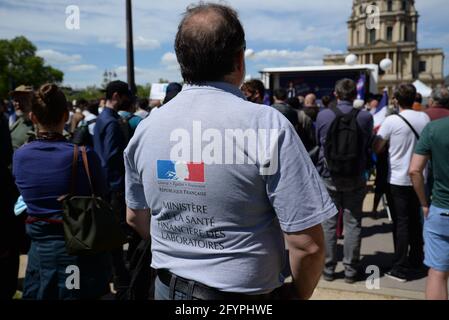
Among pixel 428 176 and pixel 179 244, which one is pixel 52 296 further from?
pixel 428 176

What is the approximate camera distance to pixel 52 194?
2.66 m

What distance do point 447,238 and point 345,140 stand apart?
172 centimetres

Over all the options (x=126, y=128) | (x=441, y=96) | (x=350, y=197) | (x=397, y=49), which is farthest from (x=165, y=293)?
(x=397, y=49)

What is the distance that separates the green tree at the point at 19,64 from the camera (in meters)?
73.4

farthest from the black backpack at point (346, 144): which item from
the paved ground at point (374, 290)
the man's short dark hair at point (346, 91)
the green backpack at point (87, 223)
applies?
the green backpack at point (87, 223)

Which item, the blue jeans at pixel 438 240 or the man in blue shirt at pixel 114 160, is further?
the man in blue shirt at pixel 114 160

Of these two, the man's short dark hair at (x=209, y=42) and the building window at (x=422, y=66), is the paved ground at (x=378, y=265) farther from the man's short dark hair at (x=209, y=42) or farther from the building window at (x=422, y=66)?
the building window at (x=422, y=66)

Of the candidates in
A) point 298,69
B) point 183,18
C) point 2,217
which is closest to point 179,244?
point 183,18

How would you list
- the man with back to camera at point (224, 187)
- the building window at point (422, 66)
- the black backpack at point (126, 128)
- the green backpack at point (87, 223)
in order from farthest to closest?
the building window at point (422, 66) < the black backpack at point (126, 128) < the green backpack at point (87, 223) < the man with back to camera at point (224, 187)

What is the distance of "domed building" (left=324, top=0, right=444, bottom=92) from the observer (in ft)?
221

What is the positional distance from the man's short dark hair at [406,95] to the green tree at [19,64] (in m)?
77.2

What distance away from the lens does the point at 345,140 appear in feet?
15.0

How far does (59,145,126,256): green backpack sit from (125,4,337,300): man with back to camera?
104 centimetres
